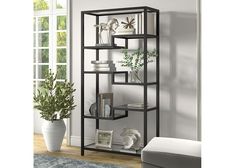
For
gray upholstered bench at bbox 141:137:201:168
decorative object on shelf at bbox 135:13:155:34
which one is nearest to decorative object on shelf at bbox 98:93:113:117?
decorative object on shelf at bbox 135:13:155:34

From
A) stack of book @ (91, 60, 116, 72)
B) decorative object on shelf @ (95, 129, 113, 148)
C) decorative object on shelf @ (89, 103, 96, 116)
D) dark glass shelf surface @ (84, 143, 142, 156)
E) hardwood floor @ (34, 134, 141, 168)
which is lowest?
hardwood floor @ (34, 134, 141, 168)

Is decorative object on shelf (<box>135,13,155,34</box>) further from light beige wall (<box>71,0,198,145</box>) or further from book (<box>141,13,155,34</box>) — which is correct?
light beige wall (<box>71,0,198,145</box>)

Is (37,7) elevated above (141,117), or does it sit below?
above

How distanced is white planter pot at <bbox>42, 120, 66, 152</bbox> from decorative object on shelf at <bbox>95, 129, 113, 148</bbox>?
0.41 metres

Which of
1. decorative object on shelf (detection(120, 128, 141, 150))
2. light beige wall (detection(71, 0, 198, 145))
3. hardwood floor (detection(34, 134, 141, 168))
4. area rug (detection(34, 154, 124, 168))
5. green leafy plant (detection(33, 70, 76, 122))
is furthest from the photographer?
green leafy plant (detection(33, 70, 76, 122))

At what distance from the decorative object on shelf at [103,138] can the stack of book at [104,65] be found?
28.7 inches

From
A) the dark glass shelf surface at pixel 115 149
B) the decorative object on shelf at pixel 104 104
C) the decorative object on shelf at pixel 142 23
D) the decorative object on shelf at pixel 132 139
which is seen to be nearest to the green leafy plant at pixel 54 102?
the decorative object on shelf at pixel 104 104

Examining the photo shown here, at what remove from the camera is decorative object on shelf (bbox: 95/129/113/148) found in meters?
4.20

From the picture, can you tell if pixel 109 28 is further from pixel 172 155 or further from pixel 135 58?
pixel 172 155

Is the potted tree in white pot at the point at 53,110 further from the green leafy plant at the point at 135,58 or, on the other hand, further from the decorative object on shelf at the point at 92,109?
the green leafy plant at the point at 135,58
